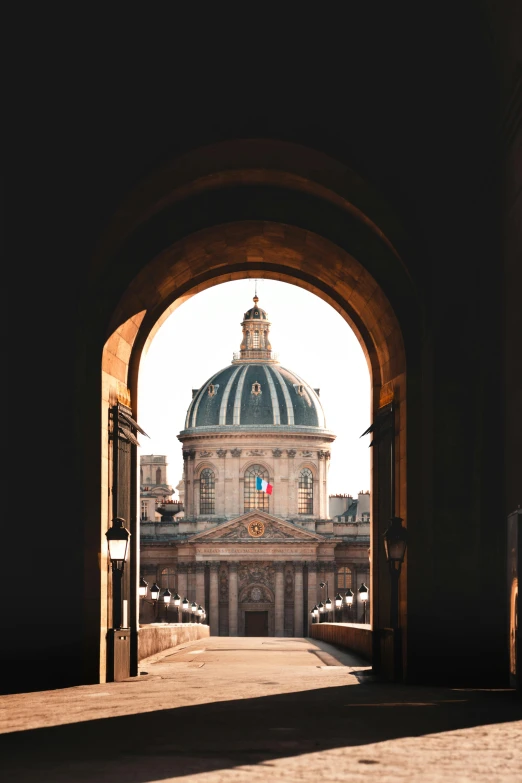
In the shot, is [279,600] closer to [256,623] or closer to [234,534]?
[256,623]

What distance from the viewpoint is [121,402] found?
75.2 ft

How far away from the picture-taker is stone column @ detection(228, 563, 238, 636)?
140 meters

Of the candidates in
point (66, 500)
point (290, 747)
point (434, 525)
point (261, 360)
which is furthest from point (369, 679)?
point (261, 360)

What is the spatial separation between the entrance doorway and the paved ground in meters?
124

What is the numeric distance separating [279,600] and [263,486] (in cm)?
1276

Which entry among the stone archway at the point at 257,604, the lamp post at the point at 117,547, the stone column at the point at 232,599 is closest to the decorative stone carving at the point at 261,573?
the stone archway at the point at 257,604

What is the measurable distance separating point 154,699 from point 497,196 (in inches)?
312

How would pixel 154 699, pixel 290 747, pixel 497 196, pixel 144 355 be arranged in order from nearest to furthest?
pixel 290 747 < pixel 154 699 < pixel 497 196 < pixel 144 355

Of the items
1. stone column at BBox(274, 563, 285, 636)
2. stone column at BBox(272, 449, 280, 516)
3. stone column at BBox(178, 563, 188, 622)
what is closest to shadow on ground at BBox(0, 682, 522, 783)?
stone column at BBox(274, 563, 285, 636)

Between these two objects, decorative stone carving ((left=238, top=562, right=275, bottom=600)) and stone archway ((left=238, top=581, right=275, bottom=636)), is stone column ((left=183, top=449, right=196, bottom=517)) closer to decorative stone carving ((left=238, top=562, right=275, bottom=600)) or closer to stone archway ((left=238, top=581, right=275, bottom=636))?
decorative stone carving ((left=238, top=562, right=275, bottom=600))

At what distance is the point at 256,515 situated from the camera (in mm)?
141750

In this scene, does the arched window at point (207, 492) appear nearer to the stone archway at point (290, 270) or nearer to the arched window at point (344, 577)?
the arched window at point (344, 577)

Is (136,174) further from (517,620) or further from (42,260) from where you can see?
(517,620)

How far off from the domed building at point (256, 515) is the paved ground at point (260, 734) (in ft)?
406
